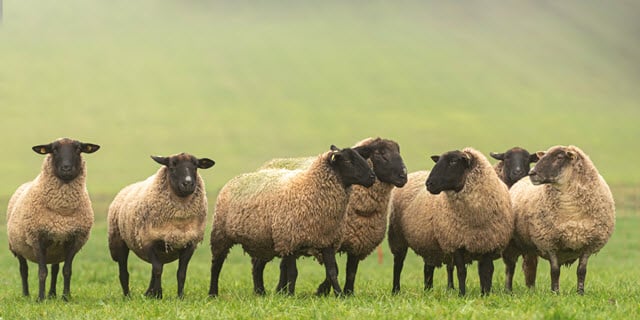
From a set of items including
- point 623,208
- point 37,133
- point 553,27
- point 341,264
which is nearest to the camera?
point 341,264

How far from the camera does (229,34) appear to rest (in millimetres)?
122875

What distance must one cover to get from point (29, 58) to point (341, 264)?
270ft

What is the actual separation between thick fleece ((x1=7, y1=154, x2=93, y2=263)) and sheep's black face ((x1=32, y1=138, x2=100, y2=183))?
0.60ft

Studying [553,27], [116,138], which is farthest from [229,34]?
[553,27]

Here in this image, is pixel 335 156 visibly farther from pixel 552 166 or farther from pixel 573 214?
pixel 573 214

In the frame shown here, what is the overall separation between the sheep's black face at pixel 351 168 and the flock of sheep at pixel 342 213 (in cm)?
2

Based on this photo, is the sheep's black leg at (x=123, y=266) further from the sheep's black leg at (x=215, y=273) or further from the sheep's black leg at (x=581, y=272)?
the sheep's black leg at (x=581, y=272)

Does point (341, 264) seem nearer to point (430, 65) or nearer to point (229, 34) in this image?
point (430, 65)

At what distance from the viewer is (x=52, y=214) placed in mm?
12875

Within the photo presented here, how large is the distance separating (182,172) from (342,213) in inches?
94.6

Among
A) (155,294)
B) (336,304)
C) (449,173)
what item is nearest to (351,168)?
(449,173)

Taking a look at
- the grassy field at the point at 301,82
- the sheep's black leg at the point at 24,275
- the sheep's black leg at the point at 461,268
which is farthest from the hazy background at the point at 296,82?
the sheep's black leg at the point at 461,268

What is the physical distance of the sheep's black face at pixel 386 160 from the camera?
12.4m

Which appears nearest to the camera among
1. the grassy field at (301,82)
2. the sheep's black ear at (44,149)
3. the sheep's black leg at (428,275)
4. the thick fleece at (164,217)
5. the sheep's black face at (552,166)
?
the sheep's black face at (552,166)
